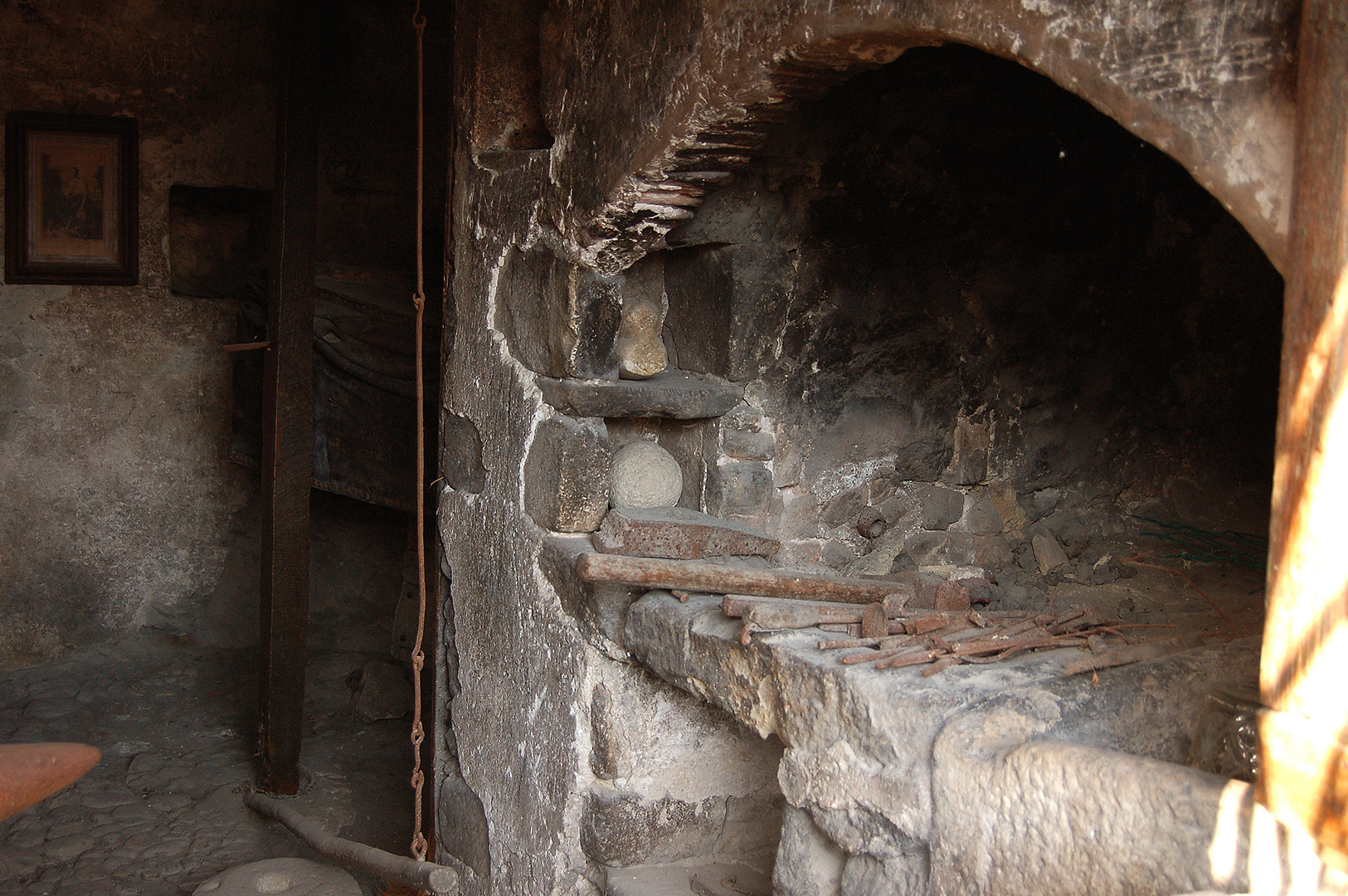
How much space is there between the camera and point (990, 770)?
1211 millimetres

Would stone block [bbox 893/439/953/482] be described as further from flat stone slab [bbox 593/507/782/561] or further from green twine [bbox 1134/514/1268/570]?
green twine [bbox 1134/514/1268/570]

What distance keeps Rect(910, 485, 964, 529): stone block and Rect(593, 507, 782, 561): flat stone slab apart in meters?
0.51

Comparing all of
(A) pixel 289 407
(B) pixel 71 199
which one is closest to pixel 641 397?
(A) pixel 289 407

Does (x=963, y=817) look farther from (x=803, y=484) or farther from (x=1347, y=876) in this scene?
(x=803, y=484)

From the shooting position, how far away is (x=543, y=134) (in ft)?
8.25

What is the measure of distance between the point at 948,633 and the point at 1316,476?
79 centimetres

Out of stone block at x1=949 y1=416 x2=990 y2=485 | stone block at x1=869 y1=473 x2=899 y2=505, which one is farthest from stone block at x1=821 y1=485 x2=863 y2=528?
stone block at x1=949 y1=416 x2=990 y2=485

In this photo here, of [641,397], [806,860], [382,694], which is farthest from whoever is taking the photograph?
[382,694]

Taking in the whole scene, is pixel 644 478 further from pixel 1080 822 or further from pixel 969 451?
pixel 1080 822

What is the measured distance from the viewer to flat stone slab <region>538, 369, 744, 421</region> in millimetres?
2111

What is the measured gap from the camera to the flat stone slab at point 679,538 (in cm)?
202

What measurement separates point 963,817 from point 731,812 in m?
1.03

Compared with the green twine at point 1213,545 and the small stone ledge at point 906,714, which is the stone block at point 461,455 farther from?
the green twine at point 1213,545

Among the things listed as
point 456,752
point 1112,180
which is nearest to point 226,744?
point 456,752
